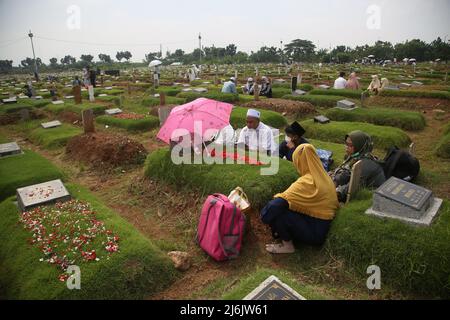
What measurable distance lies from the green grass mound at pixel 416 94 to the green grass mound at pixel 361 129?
726 centimetres

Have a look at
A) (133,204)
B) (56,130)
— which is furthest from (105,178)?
(56,130)

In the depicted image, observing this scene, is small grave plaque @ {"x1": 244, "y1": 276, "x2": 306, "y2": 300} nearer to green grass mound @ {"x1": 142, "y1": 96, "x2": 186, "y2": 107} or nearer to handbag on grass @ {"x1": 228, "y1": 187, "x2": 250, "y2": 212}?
handbag on grass @ {"x1": 228, "y1": 187, "x2": 250, "y2": 212}

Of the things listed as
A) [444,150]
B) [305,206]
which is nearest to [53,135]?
[305,206]

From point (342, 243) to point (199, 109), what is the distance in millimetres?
3376

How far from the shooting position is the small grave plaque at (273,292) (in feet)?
10.1

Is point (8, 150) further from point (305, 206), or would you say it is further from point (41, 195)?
point (305, 206)

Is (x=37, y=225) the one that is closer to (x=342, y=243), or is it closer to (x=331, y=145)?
(x=342, y=243)

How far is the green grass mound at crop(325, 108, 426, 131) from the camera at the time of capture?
35.4 feet

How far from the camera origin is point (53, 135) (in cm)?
1078

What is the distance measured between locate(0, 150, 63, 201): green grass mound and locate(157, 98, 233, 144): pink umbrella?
307 cm

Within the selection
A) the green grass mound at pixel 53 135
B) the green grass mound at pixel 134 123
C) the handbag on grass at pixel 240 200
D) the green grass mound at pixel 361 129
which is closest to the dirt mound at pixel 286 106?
the green grass mound at pixel 361 129

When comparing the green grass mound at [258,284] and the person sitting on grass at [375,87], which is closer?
the green grass mound at [258,284]

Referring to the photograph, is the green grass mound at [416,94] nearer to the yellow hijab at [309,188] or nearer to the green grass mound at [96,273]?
the yellow hijab at [309,188]

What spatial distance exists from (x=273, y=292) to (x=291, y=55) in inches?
3357
